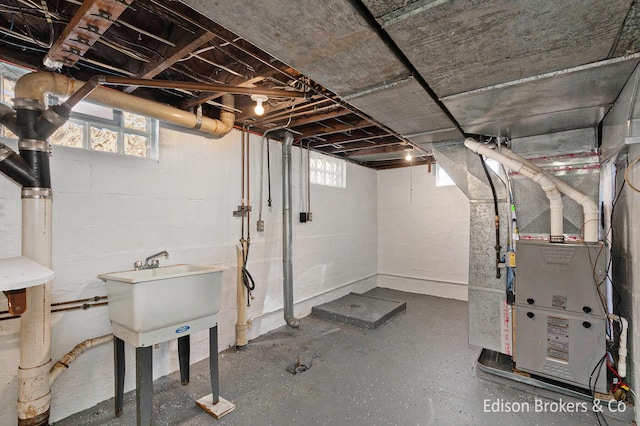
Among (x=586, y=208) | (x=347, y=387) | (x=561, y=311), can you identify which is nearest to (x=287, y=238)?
(x=347, y=387)

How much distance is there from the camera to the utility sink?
1.71 meters

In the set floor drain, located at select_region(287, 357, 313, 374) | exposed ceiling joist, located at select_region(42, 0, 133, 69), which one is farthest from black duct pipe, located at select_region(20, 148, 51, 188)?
floor drain, located at select_region(287, 357, 313, 374)

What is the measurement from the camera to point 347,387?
93.3 inches

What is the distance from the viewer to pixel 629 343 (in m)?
2.04

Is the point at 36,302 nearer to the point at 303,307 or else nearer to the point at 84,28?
the point at 84,28

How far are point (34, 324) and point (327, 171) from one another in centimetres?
366

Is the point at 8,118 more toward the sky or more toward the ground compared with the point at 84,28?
more toward the ground

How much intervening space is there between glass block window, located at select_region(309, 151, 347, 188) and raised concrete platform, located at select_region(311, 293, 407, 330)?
1833 millimetres

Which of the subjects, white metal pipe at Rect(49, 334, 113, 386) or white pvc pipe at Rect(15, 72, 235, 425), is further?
white metal pipe at Rect(49, 334, 113, 386)

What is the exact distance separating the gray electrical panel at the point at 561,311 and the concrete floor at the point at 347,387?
29cm

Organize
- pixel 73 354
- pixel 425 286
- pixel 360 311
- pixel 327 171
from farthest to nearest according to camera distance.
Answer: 1. pixel 425 286
2. pixel 327 171
3. pixel 360 311
4. pixel 73 354

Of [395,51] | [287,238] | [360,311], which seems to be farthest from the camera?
[360,311]

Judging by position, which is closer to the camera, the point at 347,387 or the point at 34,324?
the point at 34,324

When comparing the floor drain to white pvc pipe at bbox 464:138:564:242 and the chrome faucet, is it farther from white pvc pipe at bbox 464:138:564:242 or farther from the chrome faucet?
white pvc pipe at bbox 464:138:564:242
